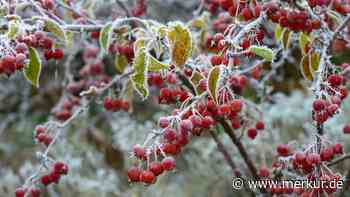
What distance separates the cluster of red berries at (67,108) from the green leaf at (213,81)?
95 centimetres

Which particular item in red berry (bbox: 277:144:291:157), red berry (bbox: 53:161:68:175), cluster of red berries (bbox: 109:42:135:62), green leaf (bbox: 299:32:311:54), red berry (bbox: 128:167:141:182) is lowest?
red berry (bbox: 53:161:68:175)

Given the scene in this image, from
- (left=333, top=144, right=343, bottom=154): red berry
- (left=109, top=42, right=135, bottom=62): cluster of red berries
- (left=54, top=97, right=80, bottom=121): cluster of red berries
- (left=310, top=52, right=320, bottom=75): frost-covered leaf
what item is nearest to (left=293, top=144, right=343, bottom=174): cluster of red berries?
(left=333, top=144, right=343, bottom=154): red berry

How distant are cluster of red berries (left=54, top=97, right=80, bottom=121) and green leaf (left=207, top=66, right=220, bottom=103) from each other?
951mm

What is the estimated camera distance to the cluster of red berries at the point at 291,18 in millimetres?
1266

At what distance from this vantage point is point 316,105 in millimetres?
1097

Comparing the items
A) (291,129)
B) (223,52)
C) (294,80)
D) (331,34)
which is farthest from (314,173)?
(294,80)

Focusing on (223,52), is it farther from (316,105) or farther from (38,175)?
(38,175)

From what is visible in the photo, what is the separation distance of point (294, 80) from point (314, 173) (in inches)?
95.5

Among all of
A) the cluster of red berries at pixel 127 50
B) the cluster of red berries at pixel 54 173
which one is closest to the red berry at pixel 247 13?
the cluster of red berries at pixel 127 50

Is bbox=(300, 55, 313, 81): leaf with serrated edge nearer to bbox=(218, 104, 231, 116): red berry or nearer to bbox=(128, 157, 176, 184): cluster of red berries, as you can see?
bbox=(218, 104, 231, 116): red berry

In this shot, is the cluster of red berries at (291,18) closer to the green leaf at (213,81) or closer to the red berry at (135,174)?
the green leaf at (213,81)

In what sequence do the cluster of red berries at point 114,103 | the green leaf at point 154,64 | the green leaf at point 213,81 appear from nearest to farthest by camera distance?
1. the green leaf at point 213,81
2. the green leaf at point 154,64
3. the cluster of red berries at point 114,103

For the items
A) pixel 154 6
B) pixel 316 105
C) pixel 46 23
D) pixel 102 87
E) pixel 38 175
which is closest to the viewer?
→ pixel 316 105

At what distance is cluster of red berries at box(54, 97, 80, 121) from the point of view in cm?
188
